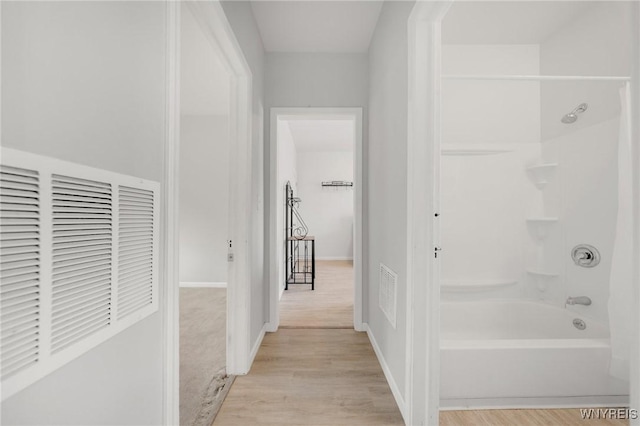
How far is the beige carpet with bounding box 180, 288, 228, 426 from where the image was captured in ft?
6.07

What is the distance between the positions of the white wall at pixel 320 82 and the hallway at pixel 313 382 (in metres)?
0.52

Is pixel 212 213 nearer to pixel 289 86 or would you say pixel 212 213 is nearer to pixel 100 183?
pixel 289 86

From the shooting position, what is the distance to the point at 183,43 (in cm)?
279

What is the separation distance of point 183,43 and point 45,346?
286 centimetres

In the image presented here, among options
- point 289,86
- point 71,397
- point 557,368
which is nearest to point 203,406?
point 71,397

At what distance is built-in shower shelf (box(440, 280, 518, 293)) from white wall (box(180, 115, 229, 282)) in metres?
3.44

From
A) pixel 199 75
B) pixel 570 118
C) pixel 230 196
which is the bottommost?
pixel 230 196

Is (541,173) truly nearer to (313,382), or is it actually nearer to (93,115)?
(313,382)

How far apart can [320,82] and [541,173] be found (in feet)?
6.95

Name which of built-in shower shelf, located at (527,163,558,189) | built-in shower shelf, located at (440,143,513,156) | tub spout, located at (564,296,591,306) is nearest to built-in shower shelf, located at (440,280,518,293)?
tub spout, located at (564,296,591,306)

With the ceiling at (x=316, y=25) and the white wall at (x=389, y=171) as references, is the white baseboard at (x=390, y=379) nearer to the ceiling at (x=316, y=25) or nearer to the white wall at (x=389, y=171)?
the white wall at (x=389, y=171)

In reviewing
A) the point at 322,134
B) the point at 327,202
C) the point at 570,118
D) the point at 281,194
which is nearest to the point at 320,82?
the point at 281,194

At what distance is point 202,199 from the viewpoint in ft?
16.6

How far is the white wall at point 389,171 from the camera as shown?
1855 mm
